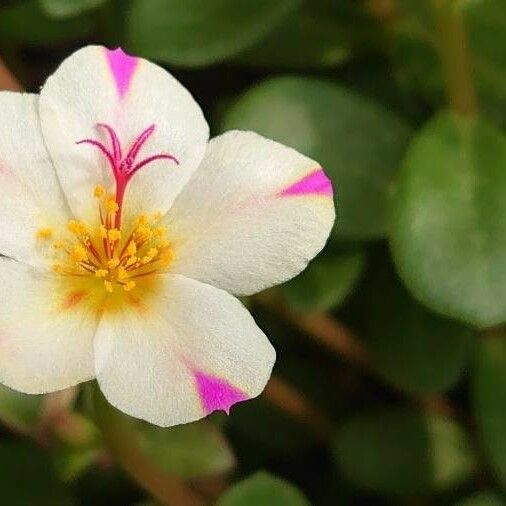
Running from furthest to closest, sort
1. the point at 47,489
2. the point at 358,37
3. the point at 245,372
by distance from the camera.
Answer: the point at 358,37, the point at 47,489, the point at 245,372

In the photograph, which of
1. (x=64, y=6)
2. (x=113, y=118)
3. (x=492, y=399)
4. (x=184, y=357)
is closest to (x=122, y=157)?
(x=113, y=118)

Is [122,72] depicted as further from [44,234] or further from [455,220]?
[455,220]

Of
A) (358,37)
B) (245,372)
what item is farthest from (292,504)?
(358,37)

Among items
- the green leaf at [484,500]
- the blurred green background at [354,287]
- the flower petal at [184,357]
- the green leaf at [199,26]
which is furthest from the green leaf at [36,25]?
the green leaf at [484,500]

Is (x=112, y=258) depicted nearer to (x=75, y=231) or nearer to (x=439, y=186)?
(x=75, y=231)

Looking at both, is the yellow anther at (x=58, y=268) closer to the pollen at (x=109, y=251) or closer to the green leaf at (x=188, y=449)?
the pollen at (x=109, y=251)

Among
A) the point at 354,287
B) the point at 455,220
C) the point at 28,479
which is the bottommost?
the point at 28,479
